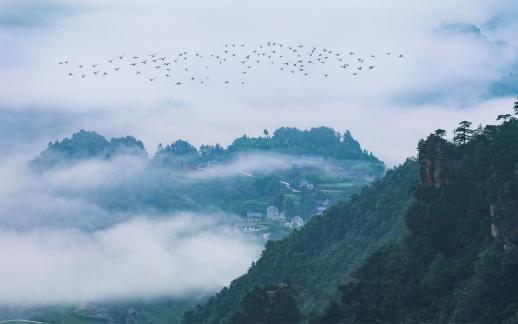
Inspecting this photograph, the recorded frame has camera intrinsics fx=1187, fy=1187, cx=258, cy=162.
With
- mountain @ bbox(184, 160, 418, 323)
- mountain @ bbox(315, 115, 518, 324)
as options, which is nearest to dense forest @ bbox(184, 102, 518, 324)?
mountain @ bbox(315, 115, 518, 324)

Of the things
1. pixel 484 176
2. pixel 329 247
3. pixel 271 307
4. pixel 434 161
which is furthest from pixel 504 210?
pixel 329 247

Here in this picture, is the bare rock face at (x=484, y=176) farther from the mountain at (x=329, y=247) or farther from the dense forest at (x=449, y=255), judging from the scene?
the mountain at (x=329, y=247)

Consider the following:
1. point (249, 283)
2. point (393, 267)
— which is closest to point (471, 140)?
point (393, 267)

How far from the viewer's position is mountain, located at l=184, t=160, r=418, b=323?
159m

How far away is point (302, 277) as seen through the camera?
165 metres

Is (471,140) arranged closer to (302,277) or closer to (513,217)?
(513,217)

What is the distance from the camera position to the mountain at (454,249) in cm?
9444

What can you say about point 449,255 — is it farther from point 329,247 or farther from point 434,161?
point 329,247

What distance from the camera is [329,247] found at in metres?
175

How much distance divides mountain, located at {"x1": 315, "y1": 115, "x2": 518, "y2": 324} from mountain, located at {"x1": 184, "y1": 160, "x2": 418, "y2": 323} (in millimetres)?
37379

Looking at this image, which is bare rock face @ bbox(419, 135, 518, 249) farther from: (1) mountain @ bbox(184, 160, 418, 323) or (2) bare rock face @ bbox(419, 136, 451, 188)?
(1) mountain @ bbox(184, 160, 418, 323)

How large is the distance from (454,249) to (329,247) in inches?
2636

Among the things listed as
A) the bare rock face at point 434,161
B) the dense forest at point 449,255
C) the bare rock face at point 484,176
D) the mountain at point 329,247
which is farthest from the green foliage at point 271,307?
the mountain at point 329,247

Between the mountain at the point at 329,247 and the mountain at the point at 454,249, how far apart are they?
37379mm
